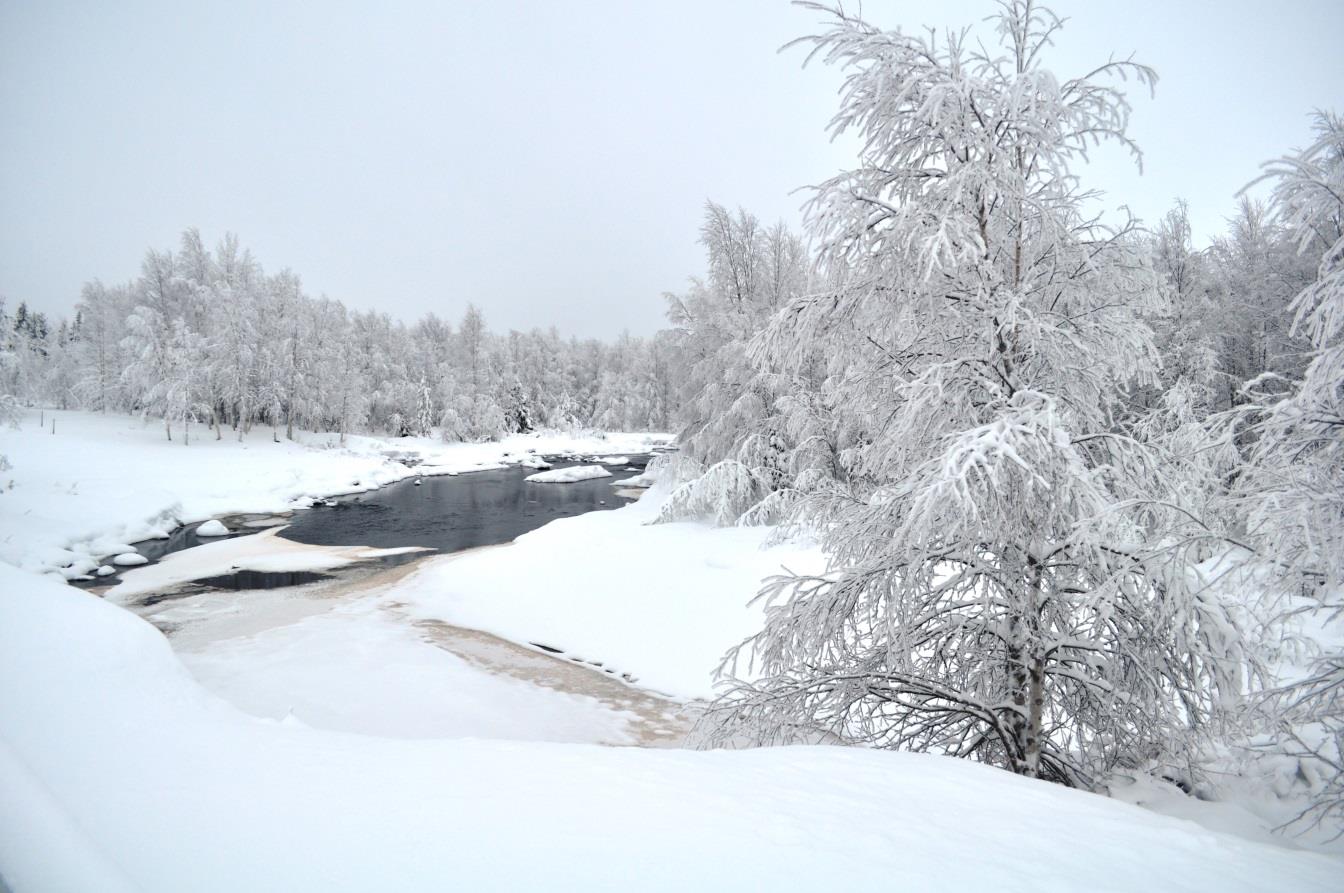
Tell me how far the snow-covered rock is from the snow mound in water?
638 inches

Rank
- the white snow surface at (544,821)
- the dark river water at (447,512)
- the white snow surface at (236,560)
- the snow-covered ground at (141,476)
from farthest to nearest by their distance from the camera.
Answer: the dark river water at (447,512) < the snow-covered ground at (141,476) < the white snow surface at (236,560) < the white snow surface at (544,821)

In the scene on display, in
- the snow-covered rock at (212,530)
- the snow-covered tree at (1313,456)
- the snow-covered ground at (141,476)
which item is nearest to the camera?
the snow-covered tree at (1313,456)

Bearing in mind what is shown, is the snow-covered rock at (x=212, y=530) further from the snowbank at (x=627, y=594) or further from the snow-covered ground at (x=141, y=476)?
the snowbank at (x=627, y=594)

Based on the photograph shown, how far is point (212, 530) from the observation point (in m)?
18.3

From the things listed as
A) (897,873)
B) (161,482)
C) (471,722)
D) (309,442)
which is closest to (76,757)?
(897,873)

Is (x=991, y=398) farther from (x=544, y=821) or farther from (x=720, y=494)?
(x=720, y=494)

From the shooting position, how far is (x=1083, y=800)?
2.79 meters

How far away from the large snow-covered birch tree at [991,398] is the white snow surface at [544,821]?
2.92ft

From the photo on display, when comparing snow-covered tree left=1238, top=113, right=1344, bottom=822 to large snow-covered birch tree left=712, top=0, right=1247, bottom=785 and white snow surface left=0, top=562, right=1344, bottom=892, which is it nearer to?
large snow-covered birch tree left=712, top=0, right=1247, bottom=785

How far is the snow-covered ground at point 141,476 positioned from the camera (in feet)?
51.1

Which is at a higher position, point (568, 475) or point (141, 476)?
point (141, 476)

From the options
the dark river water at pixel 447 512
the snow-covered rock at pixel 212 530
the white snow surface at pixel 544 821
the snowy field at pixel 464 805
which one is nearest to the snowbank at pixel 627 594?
the snowy field at pixel 464 805

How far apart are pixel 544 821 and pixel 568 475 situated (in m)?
33.1

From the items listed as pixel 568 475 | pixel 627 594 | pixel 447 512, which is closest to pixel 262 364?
pixel 568 475
